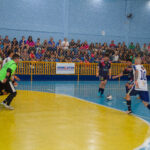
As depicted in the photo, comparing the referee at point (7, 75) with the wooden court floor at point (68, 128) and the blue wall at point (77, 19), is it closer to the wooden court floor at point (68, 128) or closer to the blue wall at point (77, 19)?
the wooden court floor at point (68, 128)

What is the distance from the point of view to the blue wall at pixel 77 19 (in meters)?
21.2

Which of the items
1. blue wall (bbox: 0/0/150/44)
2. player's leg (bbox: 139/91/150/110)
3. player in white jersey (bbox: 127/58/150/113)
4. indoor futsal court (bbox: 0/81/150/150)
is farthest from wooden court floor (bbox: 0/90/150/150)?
blue wall (bbox: 0/0/150/44)

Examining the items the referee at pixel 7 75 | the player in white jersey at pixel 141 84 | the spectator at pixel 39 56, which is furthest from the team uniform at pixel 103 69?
the spectator at pixel 39 56

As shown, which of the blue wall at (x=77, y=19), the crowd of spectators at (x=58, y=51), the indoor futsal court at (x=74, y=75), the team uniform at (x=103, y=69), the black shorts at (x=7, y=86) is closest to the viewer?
the indoor futsal court at (x=74, y=75)

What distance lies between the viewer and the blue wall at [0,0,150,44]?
69.4 ft

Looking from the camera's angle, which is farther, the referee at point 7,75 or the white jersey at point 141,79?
the referee at point 7,75

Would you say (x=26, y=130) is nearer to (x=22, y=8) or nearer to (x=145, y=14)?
(x=22, y=8)

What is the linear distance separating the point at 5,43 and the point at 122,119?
43.7 ft

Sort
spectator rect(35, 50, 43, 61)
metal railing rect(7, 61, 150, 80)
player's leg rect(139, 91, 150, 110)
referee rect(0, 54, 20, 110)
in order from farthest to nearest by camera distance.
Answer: spectator rect(35, 50, 43, 61) → metal railing rect(7, 61, 150, 80) → referee rect(0, 54, 20, 110) → player's leg rect(139, 91, 150, 110)

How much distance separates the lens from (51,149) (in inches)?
165

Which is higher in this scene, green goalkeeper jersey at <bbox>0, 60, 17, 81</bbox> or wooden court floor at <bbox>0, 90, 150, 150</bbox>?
green goalkeeper jersey at <bbox>0, 60, 17, 81</bbox>

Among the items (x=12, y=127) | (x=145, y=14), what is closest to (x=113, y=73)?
(x=145, y=14)

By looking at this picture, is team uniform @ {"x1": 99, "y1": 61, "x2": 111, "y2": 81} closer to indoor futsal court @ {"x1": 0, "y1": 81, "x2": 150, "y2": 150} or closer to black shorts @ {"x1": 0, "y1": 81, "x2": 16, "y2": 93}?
indoor futsal court @ {"x1": 0, "y1": 81, "x2": 150, "y2": 150}

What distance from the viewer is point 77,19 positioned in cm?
2422
